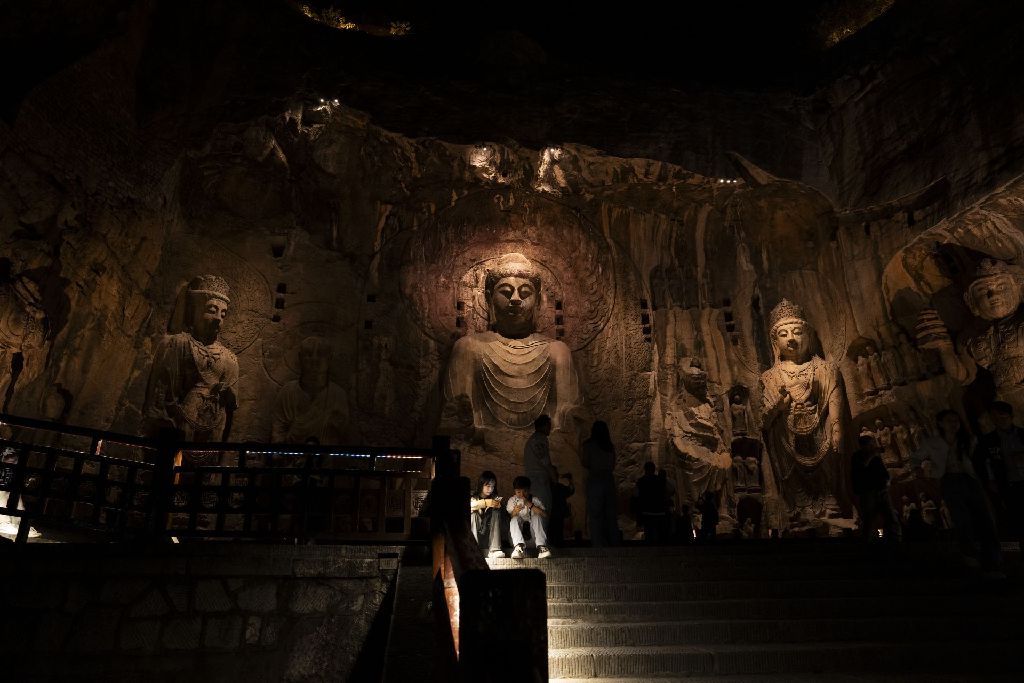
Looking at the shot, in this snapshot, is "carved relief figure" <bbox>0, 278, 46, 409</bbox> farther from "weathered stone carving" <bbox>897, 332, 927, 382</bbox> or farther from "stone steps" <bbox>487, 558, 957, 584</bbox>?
"weathered stone carving" <bbox>897, 332, 927, 382</bbox>

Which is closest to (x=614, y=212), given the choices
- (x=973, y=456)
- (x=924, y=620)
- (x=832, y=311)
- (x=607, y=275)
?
(x=607, y=275)

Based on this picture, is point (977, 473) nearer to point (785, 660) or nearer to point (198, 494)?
point (785, 660)

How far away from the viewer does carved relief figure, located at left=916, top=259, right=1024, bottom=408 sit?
863cm

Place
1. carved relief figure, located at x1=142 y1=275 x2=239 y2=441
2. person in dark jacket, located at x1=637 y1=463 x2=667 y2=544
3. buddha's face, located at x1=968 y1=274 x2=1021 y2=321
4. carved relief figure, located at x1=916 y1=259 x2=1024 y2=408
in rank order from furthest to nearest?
carved relief figure, located at x1=142 y1=275 x2=239 y2=441 → buddha's face, located at x1=968 y1=274 x2=1021 y2=321 → carved relief figure, located at x1=916 y1=259 x2=1024 y2=408 → person in dark jacket, located at x1=637 y1=463 x2=667 y2=544

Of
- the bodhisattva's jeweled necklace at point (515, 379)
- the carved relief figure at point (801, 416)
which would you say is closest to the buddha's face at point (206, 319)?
the bodhisattva's jeweled necklace at point (515, 379)

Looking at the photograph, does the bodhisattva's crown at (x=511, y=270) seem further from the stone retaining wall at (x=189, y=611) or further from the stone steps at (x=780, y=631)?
the stone steps at (x=780, y=631)

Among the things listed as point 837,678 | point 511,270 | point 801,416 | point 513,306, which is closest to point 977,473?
point 837,678

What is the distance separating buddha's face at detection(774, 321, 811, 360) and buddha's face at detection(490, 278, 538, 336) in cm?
372

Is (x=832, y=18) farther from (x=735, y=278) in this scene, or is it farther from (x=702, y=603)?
(x=702, y=603)

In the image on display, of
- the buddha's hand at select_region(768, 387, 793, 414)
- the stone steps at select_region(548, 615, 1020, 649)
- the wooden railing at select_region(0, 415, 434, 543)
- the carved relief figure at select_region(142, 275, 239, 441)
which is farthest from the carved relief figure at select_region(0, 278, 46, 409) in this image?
→ the buddha's hand at select_region(768, 387, 793, 414)

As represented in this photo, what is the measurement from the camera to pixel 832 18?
46.3ft

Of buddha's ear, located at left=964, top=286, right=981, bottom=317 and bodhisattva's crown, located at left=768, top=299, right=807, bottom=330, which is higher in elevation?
bodhisattva's crown, located at left=768, top=299, right=807, bottom=330

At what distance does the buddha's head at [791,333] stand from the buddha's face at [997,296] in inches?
90.7

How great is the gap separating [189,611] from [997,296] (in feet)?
29.6
